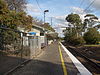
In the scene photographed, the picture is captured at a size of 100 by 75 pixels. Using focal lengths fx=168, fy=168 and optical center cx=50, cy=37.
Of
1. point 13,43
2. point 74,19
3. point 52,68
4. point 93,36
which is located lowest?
point 52,68

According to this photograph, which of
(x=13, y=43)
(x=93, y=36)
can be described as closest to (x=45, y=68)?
(x=13, y=43)

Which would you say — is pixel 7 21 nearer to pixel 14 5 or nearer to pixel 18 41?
pixel 18 41

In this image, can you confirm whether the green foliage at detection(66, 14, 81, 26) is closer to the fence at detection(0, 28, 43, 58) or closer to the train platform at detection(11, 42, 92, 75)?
the train platform at detection(11, 42, 92, 75)

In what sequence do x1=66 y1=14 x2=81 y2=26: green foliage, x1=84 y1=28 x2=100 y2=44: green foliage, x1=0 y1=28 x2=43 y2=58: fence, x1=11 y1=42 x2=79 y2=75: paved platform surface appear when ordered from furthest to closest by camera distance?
1. x1=66 y1=14 x2=81 y2=26: green foliage
2. x1=84 y1=28 x2=100 y2=44: green foliage
3. x1=11 y1=42 x2=79 y2=75: paved platform surface
4. x1=0 y1=28 x2=43 y2=58: fence

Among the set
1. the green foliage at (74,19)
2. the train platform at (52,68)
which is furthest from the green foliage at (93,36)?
the train platform at (52,68)

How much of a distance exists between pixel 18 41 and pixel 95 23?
79.6 m

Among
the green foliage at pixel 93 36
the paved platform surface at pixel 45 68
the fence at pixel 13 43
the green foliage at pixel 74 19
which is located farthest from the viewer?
the green foliage at pixel 74 19

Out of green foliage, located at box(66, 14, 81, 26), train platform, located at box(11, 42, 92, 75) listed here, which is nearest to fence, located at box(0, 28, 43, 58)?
train platform, located at box(11, 42, 92, 75)

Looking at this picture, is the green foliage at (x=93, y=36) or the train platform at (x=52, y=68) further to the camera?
the green foliage at (x=93, y=36)

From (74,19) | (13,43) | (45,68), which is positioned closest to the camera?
(45,68)

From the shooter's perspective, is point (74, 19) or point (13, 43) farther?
point (74, 19)

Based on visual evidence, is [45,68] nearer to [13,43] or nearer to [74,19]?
[13,43]

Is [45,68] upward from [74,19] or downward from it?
downward

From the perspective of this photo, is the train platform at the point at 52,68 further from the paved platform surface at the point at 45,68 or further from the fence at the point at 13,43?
the fence at the point at 13,43
